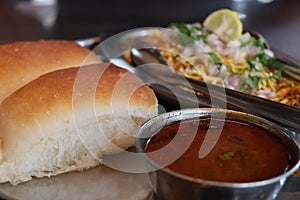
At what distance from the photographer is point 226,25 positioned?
260 cm

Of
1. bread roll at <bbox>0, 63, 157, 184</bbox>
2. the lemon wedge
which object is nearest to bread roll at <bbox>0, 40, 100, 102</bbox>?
bread roll at <bbox>0, 63, 157, 184</bbox>

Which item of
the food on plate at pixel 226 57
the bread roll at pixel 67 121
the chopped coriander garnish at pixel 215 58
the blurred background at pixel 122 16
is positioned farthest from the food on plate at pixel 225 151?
the blurred background at pixel 122 16

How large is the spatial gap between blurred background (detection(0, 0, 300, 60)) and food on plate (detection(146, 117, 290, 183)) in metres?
1.72

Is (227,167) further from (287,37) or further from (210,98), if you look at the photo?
(287,37)

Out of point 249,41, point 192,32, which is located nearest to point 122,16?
point 192,32

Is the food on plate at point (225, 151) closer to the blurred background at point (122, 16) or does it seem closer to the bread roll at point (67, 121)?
the bread roll at point (67, 121)

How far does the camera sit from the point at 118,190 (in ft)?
4.91

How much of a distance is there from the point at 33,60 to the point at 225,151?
94 cm

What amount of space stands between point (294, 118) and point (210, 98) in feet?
1.13

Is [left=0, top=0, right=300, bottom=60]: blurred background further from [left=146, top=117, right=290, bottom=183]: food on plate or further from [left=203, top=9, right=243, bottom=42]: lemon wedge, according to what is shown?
[left=146, top=117, right=290, bottom=183]: food on plate

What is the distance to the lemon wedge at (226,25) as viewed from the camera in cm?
255

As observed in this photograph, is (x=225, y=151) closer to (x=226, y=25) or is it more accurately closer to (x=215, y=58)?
(x=215, y=58)

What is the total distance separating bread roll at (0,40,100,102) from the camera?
179 centimetres

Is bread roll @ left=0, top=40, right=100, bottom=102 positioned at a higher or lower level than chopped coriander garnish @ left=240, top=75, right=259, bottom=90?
higher
